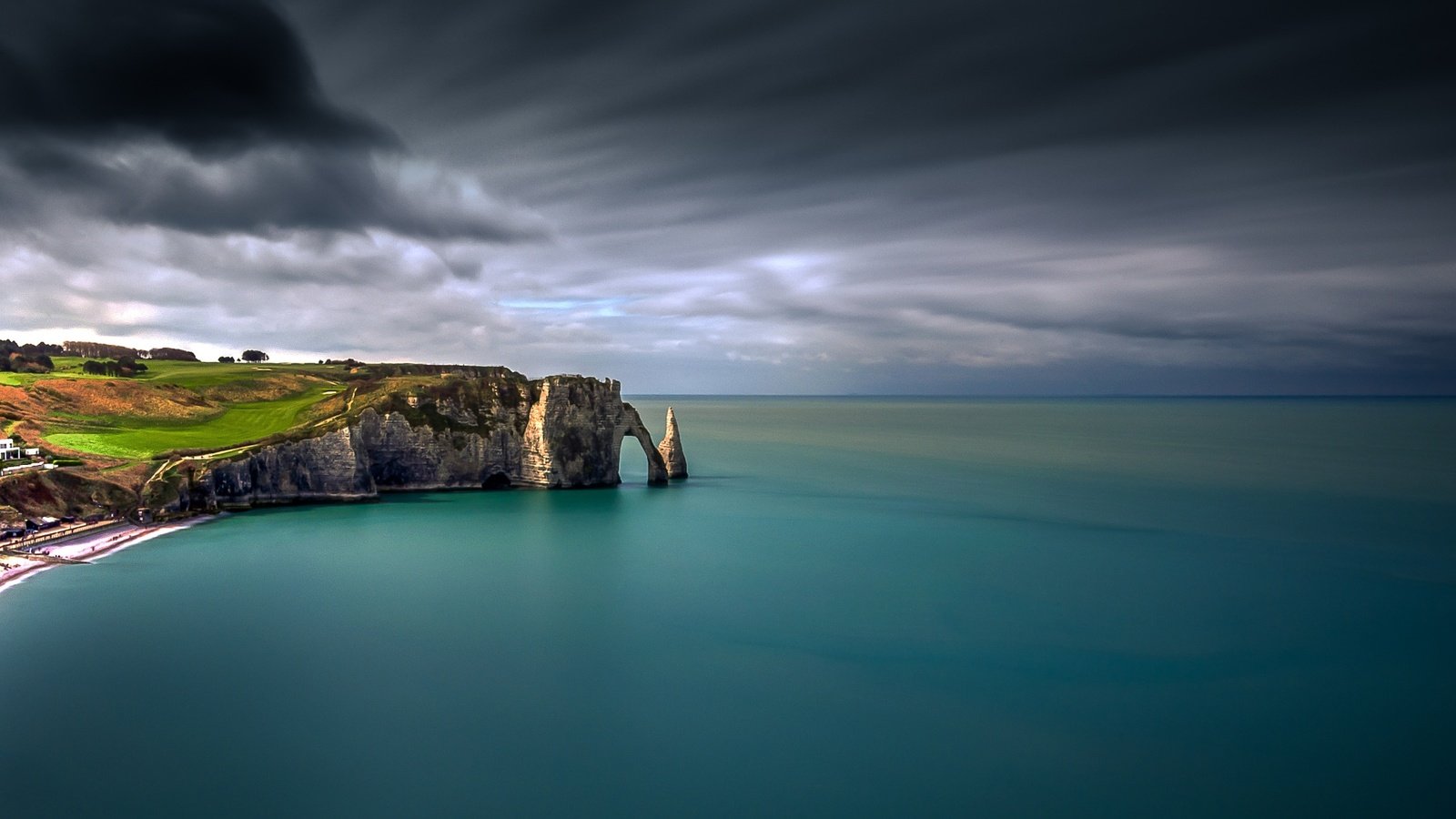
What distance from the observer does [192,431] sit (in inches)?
2352

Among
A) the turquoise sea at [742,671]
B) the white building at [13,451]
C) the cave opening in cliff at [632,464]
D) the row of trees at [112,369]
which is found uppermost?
the row of trees at [112,369]

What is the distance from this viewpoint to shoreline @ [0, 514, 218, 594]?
110 feet

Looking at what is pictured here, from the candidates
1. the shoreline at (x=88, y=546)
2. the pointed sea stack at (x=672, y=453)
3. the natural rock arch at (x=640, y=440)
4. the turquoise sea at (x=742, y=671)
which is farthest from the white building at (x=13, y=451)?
the pointed sea stack at (x=672, y=453)

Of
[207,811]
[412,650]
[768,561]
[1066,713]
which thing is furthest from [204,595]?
[1066,713]

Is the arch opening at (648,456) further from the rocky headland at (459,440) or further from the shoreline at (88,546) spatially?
the shoreline at (88,546)

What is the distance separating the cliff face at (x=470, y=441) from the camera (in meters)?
56.9

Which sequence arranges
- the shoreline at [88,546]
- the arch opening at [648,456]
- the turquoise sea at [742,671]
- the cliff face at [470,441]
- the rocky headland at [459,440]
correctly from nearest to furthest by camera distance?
the turquoise sea at [742,671] < the shoreline at [88,546] < the rocky headland at [459,440] < the cliff face at [470,441] < the arch opening at [648,456]

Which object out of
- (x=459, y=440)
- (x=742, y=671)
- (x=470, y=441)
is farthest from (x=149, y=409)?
(x=742, y=671)

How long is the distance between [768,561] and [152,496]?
1705 inches

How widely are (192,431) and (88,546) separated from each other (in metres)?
24.6

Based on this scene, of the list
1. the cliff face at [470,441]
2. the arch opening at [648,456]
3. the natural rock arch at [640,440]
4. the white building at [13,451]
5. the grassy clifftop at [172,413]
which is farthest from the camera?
the arch opening at [648,456]

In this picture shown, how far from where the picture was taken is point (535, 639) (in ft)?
87.9

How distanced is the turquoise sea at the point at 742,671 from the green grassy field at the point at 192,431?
541 inches

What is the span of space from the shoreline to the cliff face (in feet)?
32.1
